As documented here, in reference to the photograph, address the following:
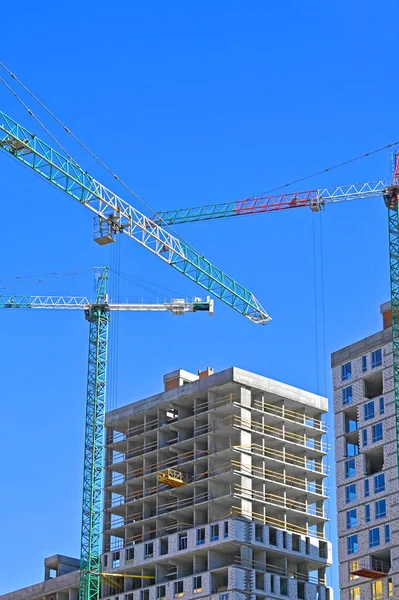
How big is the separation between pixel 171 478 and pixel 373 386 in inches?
1005

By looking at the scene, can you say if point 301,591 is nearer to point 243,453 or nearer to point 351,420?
point 243,453

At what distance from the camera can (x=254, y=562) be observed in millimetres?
173250

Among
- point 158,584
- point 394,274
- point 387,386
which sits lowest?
point 158,584

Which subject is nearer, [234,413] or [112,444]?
[234,413]

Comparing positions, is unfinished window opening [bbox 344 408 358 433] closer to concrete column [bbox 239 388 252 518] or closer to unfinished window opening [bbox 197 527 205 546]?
concrete column [bbox 239 388 252 518]

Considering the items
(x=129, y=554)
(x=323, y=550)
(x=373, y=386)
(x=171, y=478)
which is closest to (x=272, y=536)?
(x=323, y=550)

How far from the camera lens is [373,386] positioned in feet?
563

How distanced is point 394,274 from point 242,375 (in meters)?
23.2

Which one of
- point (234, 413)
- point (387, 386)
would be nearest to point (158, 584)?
point (234, 413)

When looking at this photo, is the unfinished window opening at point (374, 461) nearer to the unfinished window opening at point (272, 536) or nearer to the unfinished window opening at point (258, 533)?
the unfinished window opening at point (272, 536)

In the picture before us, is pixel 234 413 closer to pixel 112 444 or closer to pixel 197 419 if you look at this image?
pixel 197 419

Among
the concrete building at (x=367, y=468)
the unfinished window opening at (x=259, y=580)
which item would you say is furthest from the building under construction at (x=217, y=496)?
the concrete building at (x=367, y=468)

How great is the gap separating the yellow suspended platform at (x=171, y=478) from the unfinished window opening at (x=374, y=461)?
23.5 meters

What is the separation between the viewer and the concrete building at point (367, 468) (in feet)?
528
